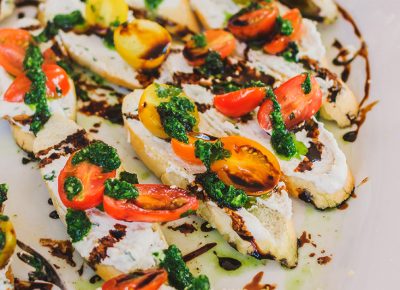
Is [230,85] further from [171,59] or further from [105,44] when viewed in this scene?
[105,44]

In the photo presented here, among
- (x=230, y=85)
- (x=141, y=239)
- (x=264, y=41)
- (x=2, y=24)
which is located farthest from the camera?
(x=2, y=24)

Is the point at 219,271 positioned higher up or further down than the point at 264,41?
further down

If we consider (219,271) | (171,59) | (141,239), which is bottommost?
(219,271)

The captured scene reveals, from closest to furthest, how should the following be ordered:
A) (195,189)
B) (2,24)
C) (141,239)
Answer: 1. (141,239)
2. (195,189)
3. (2,24)

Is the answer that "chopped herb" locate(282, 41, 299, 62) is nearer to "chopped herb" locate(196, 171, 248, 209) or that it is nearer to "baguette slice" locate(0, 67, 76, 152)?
"chopped herb" locate(196, 171, 248, 209)

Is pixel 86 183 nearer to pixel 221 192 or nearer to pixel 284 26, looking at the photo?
pixel 221 192

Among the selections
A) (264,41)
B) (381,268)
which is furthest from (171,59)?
(381,268)

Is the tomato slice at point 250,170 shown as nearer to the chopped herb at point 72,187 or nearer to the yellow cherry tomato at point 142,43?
the chopped herb at point 72,187
